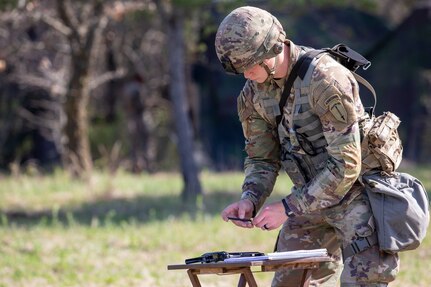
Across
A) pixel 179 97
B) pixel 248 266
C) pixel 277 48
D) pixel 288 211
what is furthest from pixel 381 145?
pixel 179 97

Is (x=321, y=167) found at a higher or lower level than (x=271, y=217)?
higher

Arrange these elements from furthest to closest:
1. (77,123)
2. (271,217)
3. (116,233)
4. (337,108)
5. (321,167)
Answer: (77,123) < (116,233) < (321,167) < (271,217) < (337,108)

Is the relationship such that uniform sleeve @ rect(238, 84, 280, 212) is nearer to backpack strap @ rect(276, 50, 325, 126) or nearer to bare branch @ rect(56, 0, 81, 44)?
backpack strap @ rect(276, 50, 325, 126)

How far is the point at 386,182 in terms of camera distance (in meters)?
4.52

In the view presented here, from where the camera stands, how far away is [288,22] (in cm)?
Result: 1659

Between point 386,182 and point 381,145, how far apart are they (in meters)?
0.19

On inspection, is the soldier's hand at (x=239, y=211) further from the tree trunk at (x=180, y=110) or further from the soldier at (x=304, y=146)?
the tree trunk at (x=180, y=110)

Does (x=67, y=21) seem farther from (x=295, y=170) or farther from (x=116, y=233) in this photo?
(x=295, y=170)

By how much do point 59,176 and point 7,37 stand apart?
9.04 feet

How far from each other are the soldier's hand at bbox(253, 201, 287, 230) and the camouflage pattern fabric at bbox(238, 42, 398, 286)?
56 mm

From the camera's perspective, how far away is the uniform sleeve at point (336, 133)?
13.9 ft

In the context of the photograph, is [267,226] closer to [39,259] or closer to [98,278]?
[98,278]

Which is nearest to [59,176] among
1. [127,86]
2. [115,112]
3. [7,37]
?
[7,37]

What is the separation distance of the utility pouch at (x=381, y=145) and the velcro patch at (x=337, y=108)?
0.92ft
